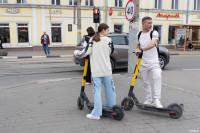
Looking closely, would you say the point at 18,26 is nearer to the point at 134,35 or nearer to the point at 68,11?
the point at 68,11

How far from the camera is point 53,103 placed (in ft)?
16.2

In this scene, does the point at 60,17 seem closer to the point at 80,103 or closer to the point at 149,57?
the point at 80,103

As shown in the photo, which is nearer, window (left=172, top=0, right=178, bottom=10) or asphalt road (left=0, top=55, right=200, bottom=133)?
asphalt road (left=0, top=55, right=200, bottom=133)

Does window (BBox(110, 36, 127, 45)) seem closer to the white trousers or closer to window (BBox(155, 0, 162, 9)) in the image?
the white trousers

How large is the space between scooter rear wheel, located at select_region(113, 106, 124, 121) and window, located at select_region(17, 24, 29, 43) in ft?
63.2

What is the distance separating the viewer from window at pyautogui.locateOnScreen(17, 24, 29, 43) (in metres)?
20.9

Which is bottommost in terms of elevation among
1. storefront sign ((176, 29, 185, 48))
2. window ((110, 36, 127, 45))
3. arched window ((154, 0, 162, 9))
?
window ((110, 36, 127, 45))

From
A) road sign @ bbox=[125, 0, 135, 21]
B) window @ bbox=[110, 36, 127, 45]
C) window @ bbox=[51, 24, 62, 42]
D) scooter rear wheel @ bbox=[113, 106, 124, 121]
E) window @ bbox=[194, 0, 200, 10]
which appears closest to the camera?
scooter rear wheel @ bbox=[113, 106, 124, 121]

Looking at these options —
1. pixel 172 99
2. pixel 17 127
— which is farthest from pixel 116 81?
pixel 17 127

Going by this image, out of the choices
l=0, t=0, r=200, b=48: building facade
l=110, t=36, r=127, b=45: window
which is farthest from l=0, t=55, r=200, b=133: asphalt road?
l=0, t=0, r=200, b=48: building facade

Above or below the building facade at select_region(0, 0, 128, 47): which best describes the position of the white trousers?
below

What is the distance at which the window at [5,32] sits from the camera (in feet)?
66.8

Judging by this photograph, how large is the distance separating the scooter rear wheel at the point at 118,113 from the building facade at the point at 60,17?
1670 cm

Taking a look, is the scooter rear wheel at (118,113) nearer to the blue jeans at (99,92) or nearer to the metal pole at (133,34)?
the blue jeans at (99,92)
